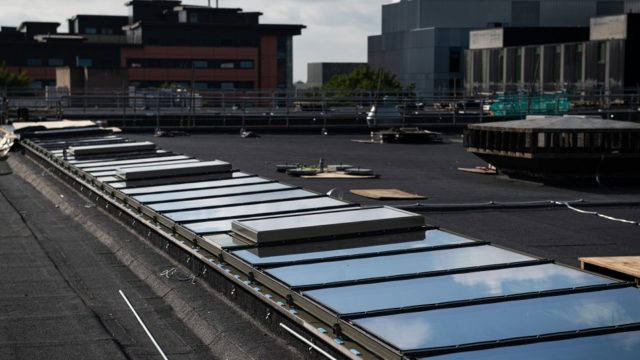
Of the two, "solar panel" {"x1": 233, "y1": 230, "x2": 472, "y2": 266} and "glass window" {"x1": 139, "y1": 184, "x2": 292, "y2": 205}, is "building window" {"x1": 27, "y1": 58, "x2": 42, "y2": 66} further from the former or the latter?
"solar panel" {"x1": 233, "y1": 230, "x2": 472, "y2": 266}

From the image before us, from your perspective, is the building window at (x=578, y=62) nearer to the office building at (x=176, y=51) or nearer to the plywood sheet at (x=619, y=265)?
the office building at (x=176, y=51)

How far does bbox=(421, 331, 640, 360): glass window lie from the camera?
8.02 metres

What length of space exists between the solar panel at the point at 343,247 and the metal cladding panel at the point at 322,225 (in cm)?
14

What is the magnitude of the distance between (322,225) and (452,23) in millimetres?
149248

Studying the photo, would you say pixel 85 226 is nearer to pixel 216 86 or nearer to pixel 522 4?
pixel 216 86

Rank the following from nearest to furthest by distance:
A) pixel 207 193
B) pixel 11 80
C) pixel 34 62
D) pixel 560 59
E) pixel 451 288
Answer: pixel 451 288
pixel 207 193
pixel 11 80
pixel 560 59
pixel 34 62

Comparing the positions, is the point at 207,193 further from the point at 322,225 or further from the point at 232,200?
the point at 322,225

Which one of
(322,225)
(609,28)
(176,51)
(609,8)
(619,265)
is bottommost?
(619,265)

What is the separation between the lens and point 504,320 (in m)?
9.16

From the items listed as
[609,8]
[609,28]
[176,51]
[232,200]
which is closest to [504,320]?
[232,200]

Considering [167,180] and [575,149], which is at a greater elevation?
[575,149]

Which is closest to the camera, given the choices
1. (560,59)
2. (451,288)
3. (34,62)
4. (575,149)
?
(451,288)

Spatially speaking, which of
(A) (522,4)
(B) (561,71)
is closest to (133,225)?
(B) (561,71)

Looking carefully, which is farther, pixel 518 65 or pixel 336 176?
pixel 518 65
